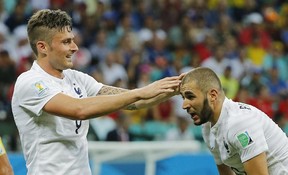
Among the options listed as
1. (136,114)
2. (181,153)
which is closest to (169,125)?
(136,114)

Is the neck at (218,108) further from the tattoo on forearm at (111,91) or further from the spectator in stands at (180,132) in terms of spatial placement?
the spectator in stands at (180,132)

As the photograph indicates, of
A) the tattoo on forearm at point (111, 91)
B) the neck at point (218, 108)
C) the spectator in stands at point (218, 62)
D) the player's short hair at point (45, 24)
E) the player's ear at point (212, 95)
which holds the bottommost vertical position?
the neck at point (218, 108)

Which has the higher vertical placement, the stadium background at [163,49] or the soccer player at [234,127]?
the stadium background at [163,49]

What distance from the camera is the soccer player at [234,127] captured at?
5340mm

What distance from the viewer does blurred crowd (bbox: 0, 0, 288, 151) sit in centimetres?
1246

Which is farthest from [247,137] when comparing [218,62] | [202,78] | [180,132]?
[218,62]

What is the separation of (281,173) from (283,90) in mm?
9210

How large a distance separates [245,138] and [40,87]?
150 cm

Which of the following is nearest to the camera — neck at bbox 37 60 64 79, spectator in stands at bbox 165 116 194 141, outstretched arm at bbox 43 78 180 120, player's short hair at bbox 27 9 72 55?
outstretched arm at bbox 43 78 180 120

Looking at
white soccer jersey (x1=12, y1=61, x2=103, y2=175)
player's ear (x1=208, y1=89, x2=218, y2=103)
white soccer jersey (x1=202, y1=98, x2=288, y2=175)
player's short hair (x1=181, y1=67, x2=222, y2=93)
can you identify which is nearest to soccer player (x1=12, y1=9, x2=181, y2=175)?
white soccer jersey (x1=12, y1=61, x2=103, y2=175)

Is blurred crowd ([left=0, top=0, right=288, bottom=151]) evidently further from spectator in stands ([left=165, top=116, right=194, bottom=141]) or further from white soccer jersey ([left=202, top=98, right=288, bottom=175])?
white soccer jersey ([left=202, top=98, right=288, bottom=175])

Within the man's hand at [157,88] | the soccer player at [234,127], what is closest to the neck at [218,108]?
the soccer player at [234,127]

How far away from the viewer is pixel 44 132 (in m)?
5.44

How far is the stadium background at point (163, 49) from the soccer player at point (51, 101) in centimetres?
573
